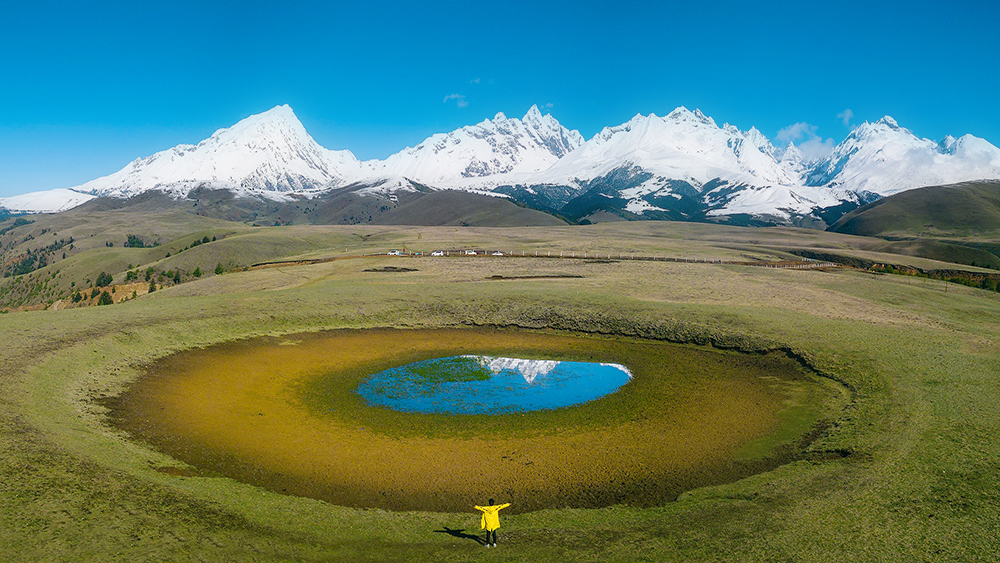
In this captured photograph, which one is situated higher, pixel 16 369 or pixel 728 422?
pixel 16 369

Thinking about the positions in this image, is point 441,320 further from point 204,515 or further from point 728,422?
point 204,515

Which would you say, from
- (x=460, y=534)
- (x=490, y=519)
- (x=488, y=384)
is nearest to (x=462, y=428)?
(x=488, y=384)

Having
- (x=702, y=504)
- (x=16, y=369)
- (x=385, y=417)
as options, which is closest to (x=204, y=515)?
(x=385, y=417)

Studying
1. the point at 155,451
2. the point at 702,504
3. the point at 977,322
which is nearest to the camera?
the point at 702,504

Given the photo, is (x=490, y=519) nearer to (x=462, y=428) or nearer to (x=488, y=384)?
(x=462, y=428)

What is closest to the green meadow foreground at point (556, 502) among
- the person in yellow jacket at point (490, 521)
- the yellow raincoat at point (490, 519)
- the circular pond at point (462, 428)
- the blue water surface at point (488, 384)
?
the person in yellow jacket at point (490, 521)

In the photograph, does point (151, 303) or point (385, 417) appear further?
point (151, 303)
